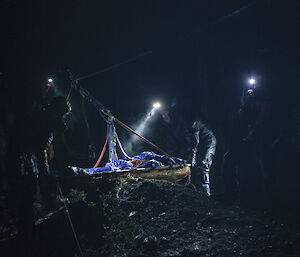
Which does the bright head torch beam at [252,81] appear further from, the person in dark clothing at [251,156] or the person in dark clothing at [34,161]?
the person in dark clothing at [34,161]

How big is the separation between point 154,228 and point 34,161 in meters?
3.80

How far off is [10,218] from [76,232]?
230 cm

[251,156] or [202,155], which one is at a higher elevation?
[202,155]

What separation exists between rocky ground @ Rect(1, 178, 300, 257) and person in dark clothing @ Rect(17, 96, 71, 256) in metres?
0.43

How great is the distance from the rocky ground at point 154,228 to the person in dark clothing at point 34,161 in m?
0.43

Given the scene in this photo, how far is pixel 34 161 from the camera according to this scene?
5348 mm

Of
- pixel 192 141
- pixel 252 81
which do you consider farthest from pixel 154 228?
pixel 252 81

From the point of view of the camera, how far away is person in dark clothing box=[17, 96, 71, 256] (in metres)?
4.67

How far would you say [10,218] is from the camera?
561 centimetres

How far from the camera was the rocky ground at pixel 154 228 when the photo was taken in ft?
13.0

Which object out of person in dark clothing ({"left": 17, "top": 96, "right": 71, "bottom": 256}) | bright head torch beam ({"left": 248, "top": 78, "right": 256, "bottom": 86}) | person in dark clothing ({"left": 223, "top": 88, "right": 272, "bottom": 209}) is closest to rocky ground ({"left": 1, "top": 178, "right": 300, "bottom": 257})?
person in dark clothing ({"left": 17, "top": 96, "right": 71, "bottom": 256})

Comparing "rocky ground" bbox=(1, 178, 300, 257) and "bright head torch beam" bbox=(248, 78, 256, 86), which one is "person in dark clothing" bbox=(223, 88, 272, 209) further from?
"rocky ground" bbox=(1, 178, 300, 257)

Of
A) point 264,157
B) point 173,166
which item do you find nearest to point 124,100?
point 173,166

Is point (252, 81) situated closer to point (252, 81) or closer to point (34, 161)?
point (252, 81)
